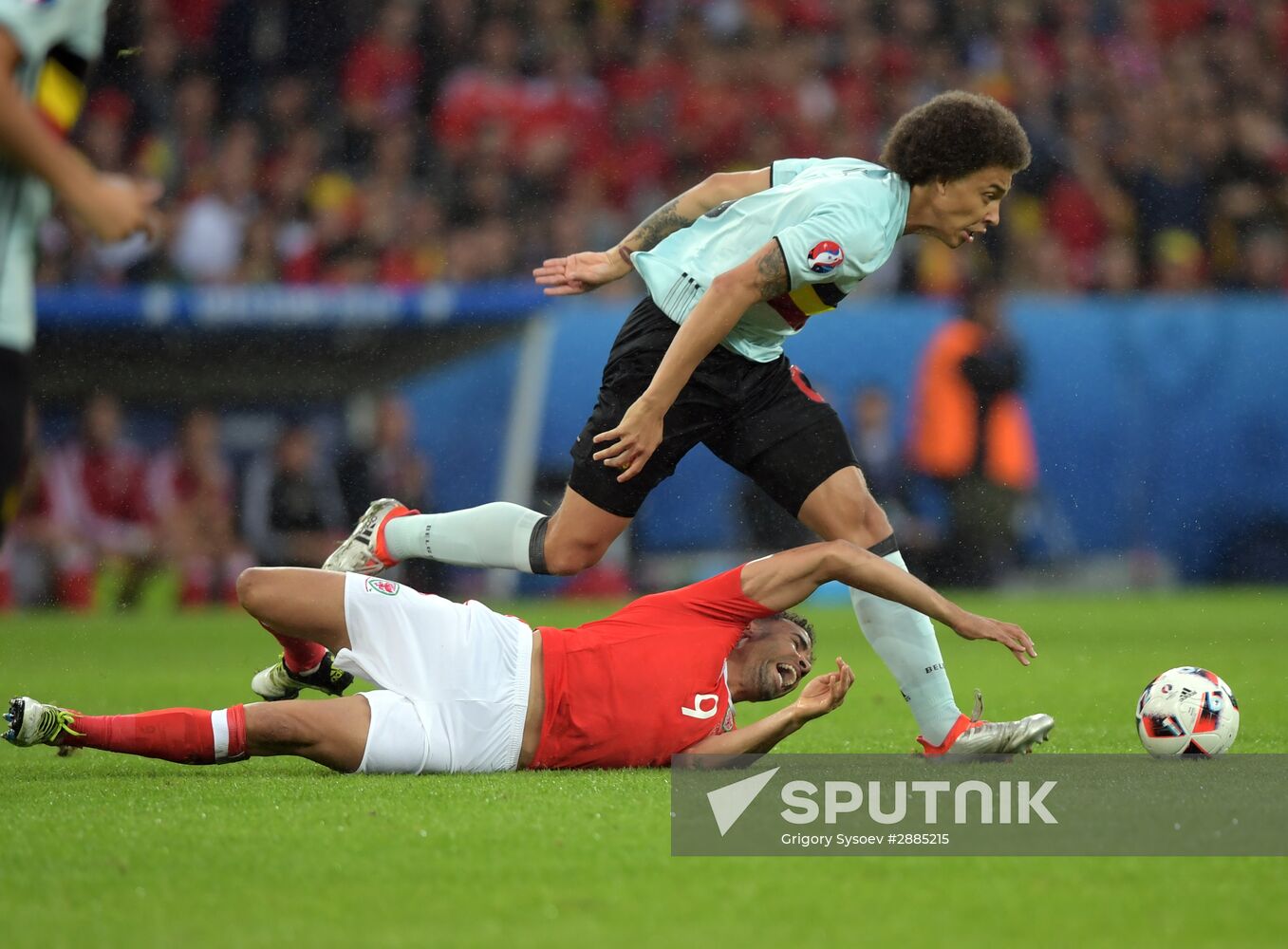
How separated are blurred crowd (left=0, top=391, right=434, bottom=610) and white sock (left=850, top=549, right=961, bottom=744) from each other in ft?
27.2

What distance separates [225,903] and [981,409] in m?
11.1

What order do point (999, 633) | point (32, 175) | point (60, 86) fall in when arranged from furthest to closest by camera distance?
point (999, 633)
point (60, 86)
point (32, 175)

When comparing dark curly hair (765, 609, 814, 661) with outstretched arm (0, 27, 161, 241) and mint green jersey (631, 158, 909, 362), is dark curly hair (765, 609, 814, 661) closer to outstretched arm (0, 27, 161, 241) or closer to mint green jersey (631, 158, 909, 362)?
mint green jersey (631, 158, 909, 362)

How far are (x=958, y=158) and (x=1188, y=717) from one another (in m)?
1.96

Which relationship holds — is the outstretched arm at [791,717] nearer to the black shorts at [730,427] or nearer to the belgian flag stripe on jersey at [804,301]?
the black shorts at [730,427]

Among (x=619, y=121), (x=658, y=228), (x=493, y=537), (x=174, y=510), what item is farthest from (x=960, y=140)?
(x=619, y=121)

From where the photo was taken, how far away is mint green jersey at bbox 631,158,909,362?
509 cm

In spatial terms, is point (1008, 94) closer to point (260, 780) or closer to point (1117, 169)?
point (1117, 169)

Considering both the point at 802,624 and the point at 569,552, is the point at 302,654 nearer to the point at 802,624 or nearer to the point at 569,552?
the point at 569,552

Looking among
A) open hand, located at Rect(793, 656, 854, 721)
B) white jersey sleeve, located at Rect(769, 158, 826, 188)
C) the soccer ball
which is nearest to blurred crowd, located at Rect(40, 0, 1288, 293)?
white jersey sleeve, located at Rect(769, 158, 826, 188)

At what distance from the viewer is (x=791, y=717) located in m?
5.00

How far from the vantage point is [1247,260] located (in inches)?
631

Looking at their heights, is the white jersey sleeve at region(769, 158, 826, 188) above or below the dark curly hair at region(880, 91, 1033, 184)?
below

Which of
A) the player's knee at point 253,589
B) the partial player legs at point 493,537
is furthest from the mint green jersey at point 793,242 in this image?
the player's knee at point 253,589
